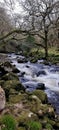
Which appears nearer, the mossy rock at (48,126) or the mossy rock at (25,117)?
the mossy rock at (25,117)

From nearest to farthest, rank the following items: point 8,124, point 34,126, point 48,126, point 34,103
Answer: point 8,124 → point 34,126 → point 48,126 → point 34,103

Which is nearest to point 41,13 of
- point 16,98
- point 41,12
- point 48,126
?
point 41,12

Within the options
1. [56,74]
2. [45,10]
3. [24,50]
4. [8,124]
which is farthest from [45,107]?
[24,50]

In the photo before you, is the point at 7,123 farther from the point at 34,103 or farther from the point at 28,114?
the point at 34,103

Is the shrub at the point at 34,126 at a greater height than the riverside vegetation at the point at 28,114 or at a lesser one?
greater

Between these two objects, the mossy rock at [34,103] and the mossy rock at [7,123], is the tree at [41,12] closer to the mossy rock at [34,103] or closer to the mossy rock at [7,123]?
the mossy rock at [34,103]

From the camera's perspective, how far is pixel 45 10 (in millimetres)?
29656

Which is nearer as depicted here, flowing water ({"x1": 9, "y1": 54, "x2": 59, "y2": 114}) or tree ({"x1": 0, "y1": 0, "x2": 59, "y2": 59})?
flowing water ({"x1": 9, "y1": 54, "x2": 59, "y2": 114})

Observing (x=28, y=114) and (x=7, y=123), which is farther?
(x=28, y=114)

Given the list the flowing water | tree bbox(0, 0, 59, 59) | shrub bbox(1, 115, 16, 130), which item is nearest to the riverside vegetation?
shrub bbox(1, 115, 16, 130)

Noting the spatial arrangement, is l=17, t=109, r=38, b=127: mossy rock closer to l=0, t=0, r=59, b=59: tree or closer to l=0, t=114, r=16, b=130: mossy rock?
l=0, t=114, r=16, b=130: mossy rock

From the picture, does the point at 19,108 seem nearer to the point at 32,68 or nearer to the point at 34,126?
the point at 34,126

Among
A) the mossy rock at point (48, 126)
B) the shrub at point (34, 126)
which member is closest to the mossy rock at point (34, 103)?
the mossy rock at point (48, 126)

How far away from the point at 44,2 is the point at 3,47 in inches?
466
